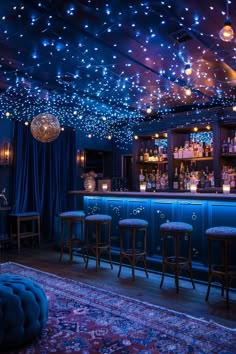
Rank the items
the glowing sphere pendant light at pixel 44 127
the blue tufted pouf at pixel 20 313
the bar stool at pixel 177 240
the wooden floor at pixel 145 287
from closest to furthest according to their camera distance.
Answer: the blue tufted pouf at pixel 20 313, the wooden floor at pixel 145 287, the bar stool at pixel 177 240, the glowing sphere pendant light at pixel 44 127

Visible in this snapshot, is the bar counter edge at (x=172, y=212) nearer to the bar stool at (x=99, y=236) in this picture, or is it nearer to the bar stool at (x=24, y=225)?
the bar stool at (x=99, y=236)

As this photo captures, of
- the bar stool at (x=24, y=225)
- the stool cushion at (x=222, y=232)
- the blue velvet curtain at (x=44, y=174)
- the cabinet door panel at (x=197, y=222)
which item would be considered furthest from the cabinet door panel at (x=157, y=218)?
the blue velvet curtain at (x=44, y=174)

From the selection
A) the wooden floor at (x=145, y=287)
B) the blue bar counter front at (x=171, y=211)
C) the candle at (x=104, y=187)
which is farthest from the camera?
the candle at (x=104, y=187)

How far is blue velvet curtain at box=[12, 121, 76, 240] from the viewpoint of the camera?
7113 mm

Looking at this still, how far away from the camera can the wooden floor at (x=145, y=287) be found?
130 inches

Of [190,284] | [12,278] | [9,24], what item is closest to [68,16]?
[9,24]

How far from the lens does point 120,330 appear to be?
2.83m

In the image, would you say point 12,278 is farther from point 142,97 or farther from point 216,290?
point 142,97

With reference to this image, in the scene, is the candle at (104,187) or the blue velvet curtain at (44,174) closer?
the candle at (104,187)

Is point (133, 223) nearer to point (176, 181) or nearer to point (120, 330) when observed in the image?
point (120, 330)

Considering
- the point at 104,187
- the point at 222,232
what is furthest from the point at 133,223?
the point at 104,187

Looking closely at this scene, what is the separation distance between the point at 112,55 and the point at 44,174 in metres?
3.90

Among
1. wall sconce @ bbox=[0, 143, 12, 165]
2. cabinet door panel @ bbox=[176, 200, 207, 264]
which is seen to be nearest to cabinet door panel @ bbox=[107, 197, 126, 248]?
cabinet door panel @ bbox=[176, 200, 207, 264]

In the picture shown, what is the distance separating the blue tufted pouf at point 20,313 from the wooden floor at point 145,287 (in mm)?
1351
